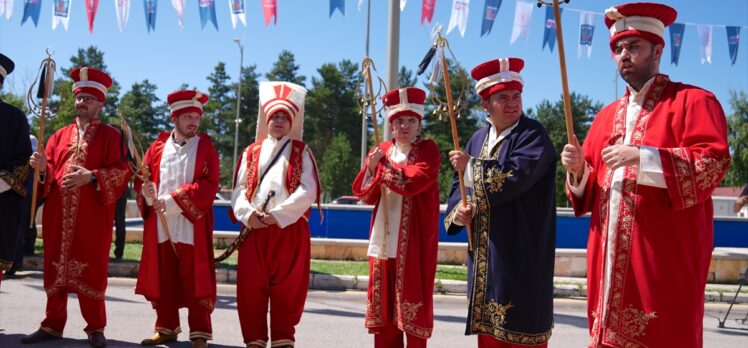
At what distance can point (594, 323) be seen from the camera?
3.28m

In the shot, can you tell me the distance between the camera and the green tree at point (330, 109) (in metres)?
55.1

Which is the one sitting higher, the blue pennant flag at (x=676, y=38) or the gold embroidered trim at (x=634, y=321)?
the blue pennant flag at (x=676, y=38)

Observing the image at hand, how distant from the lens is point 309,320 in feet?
22.6

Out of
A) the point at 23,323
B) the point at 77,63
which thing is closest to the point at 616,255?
the point at 23,323

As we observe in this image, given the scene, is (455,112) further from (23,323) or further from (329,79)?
(329,79)

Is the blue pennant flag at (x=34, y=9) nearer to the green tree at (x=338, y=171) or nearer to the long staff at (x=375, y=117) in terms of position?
the long staff at (x=375, y=117)

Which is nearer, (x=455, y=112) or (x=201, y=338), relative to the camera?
(x=455, y=112)

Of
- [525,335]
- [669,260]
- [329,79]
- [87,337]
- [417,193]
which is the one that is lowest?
[87,337]

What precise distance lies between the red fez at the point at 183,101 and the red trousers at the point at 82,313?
166 centimetres

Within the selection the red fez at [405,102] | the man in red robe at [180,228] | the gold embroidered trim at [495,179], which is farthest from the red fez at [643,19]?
the man in red robe at [180,228]

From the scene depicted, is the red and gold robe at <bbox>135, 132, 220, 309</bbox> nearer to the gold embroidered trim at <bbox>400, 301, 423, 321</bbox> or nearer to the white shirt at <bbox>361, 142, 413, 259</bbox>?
the white shirt at <bbox>361, 142, 413, 259</bbox>

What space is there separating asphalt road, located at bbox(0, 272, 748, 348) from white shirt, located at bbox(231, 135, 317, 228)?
138cm

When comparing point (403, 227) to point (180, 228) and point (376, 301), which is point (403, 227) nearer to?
point (376, 301)

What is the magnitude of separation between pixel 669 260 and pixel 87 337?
4676mm
